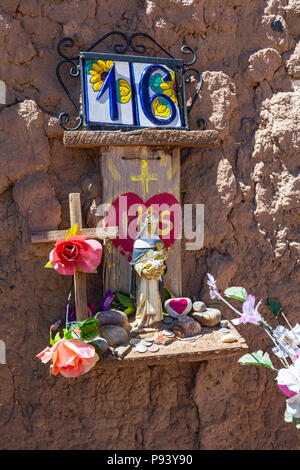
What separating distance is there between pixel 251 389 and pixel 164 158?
1189 millimetres

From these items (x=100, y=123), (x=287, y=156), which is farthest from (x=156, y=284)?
(x=287, y=156)

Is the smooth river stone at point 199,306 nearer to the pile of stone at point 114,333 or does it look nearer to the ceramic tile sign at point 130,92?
the pile of stone at point 114,333

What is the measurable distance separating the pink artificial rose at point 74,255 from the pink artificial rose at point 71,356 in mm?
263

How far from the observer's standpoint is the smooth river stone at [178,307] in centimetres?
203

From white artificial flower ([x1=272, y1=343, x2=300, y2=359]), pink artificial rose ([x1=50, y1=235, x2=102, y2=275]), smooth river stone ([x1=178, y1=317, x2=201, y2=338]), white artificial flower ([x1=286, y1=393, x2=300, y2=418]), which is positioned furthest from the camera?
smooth river stone ([x1=178, y1=317, x2=201, y2=338])

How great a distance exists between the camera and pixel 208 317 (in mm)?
2018

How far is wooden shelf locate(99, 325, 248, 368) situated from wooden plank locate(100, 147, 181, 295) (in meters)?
0.31

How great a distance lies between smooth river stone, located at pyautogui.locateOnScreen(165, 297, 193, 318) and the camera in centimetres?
203

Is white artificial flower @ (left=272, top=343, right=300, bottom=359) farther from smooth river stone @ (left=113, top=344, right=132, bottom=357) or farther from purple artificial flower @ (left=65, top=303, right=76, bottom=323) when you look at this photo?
purple artificial flower @ (left=65, top=303, right=76, bottom=323)

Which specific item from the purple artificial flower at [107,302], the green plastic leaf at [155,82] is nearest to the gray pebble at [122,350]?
the purple artificial flower at [107,302]

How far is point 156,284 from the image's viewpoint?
6.44ft

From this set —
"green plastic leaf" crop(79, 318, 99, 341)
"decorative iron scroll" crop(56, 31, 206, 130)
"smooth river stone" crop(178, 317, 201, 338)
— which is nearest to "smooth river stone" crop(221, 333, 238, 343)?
"smooth river stone" crop(178, 317, 201, 338)

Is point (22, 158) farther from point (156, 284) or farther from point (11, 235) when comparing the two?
point (156, 284)

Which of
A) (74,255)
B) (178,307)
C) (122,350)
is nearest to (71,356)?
(122,350)
